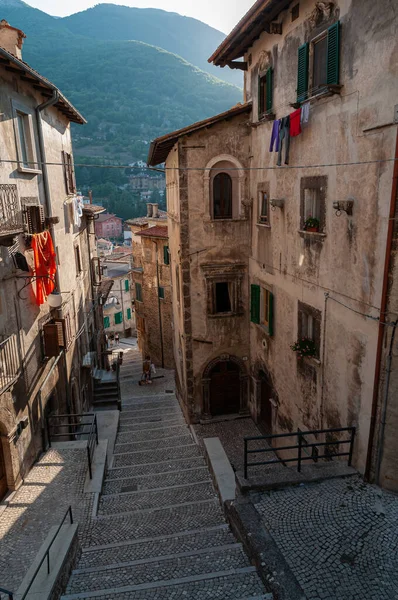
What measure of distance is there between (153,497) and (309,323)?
6.54 metres

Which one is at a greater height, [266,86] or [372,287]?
[266,86]

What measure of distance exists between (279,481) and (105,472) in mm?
5980

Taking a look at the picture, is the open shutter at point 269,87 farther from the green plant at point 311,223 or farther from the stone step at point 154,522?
the stone step at point 154,522

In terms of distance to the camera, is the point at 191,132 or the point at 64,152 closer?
the point at 191,132

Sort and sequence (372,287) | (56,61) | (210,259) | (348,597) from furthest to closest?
(56,61)
(210,259)
(372,287)
(348,597)

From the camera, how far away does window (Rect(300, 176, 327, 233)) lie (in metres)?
10.9

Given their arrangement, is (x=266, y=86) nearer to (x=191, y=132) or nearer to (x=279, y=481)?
(x=191, y=132)

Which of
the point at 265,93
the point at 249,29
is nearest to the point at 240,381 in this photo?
the point at 265,93

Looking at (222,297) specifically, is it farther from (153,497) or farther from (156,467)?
(153,497)

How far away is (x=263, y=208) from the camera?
1540cm

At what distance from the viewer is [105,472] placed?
12852 millimetres

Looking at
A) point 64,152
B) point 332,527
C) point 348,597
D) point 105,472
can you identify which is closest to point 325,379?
point 332,527

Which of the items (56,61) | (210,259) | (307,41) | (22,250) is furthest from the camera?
(56,61)

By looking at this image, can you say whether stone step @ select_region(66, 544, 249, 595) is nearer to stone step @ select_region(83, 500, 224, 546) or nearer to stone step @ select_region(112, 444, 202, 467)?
stone step @ select_region(83, 500, 224, 546)
